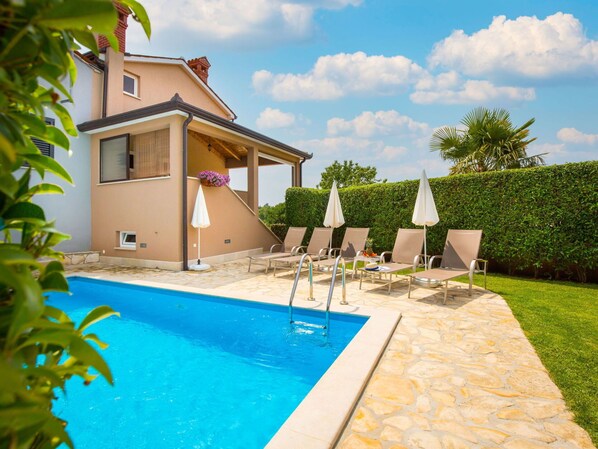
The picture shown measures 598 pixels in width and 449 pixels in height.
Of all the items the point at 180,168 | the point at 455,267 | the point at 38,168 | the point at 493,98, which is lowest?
the point at 455,267

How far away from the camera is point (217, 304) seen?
6824 millimetres

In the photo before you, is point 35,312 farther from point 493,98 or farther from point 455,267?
point 493,98

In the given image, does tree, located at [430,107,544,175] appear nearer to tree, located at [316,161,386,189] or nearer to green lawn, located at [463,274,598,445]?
green lawn, located at [463,274,598,445]

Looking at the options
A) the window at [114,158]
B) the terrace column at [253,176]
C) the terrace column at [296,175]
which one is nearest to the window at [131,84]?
the window at [114,158]

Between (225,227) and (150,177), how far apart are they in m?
3.10

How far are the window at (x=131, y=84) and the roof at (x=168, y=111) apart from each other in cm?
347

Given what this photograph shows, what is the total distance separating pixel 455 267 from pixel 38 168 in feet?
26.9

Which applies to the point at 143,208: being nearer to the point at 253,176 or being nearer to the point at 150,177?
the point at 150,177

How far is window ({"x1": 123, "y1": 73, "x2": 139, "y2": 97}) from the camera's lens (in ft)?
47.4

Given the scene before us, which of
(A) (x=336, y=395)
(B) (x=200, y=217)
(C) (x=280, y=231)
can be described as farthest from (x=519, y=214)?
(C) (x=280, y=231)

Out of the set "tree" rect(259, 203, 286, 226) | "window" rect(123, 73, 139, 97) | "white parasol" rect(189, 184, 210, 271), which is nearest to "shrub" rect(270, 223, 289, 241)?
"tree" rect(259, 203, 286, 226)

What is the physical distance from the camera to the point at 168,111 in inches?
397

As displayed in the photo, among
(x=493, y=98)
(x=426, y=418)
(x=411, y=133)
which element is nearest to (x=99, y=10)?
(x=426, y=418)

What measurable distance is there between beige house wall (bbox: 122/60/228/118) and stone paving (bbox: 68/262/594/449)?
14738mm
